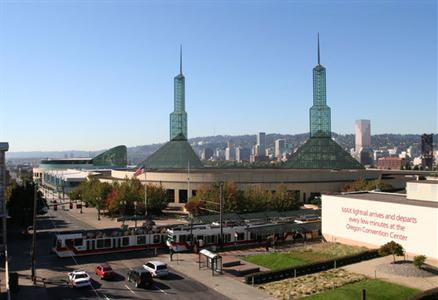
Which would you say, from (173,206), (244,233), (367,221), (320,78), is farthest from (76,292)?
(320,78)

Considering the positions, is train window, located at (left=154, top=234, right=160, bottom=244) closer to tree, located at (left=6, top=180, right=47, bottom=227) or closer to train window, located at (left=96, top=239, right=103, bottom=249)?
train window, located at (left=96, top=239, right=103, bottom=249)

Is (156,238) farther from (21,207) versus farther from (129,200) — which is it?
(129,200)

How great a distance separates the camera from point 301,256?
42719mm

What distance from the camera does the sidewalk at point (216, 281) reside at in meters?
31.3

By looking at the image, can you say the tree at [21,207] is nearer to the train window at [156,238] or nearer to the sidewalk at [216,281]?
the train window at [156,238]

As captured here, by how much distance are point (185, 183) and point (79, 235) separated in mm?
44215

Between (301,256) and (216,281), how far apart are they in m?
10.9

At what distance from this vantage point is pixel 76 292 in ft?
105

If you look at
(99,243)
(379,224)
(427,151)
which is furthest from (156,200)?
(427,151)

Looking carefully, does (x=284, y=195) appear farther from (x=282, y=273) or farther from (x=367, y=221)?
(x=282, y=273)

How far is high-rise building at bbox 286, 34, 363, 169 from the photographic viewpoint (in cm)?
11125

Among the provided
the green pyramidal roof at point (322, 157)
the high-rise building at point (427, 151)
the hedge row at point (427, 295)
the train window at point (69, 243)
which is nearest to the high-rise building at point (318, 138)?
the green pyramidal roof at point (322, 157)

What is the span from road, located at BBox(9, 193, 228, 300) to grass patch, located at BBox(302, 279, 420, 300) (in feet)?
22.9

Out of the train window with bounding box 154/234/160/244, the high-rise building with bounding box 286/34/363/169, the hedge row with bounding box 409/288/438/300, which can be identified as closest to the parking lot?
the train window with bounding box 154/234/160/244
